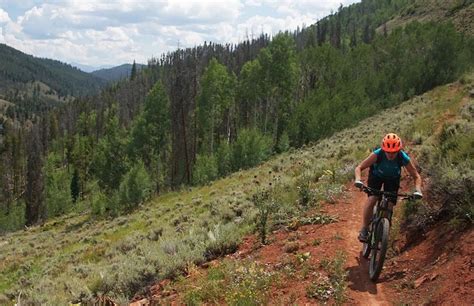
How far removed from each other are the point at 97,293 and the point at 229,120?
5306 cm

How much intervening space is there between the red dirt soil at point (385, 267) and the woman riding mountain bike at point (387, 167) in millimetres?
820

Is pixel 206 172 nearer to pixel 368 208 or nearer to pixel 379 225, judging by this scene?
pixel 368 208

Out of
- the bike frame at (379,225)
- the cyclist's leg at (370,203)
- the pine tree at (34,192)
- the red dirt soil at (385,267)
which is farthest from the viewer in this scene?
the pine tree at (34,192)

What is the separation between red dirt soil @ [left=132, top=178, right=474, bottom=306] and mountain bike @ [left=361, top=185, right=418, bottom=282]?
11.8 inches

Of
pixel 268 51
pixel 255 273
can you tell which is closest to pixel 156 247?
pixel 255 273

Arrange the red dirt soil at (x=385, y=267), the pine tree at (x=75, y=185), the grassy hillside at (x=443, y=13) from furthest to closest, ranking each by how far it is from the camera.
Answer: the pine tree at (x=75, y=185)
the grassy hillside at (x=443, y=13)
the red dirt soil at (x=385, y=267)

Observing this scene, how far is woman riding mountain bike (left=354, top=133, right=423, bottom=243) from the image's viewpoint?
7.25m

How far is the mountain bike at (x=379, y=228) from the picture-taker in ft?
22.7

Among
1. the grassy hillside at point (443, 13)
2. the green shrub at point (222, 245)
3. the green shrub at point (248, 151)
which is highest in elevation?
the grassy hillside at point (443, 13)

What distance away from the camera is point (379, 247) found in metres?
7.19

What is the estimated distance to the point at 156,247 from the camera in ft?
37.4

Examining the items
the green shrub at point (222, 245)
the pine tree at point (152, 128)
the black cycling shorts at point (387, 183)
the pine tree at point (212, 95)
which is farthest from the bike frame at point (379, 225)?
the pine tree at point (212, 95)

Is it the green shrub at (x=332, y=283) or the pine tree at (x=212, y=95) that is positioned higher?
the pine tree at (x=212, y=95)

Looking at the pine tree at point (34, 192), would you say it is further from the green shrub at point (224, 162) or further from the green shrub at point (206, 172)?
the green shrub at point (206, 172)
